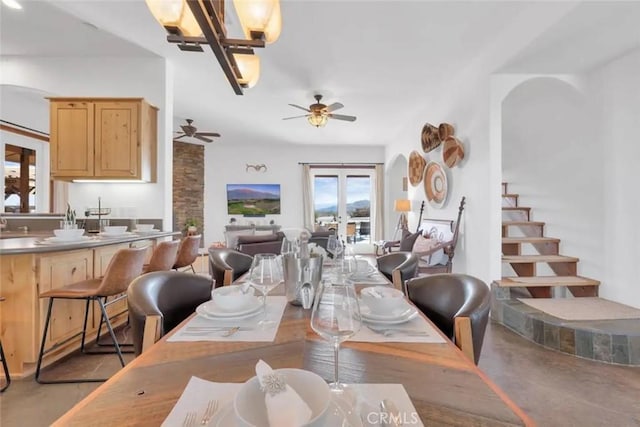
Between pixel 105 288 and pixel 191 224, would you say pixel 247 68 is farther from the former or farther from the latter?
pixel 191 224

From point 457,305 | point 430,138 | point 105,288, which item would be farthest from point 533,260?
point 105,288

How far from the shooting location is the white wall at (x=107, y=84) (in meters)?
3.46

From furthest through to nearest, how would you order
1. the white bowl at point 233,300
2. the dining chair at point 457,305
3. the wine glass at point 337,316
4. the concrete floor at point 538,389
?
the concrete floor at point 538,389
the white bowl at point 233,300
the dining chair at point 457,305
the wine glass at point 337,316

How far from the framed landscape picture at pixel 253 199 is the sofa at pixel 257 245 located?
3.66m

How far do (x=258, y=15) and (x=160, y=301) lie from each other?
151 cm

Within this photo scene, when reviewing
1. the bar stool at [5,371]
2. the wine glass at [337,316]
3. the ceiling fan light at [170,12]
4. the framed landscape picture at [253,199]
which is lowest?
the bar stool at [5,371]

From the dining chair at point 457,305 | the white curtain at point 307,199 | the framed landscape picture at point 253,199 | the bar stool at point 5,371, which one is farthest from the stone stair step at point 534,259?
the framed landscape picture at point 253,199

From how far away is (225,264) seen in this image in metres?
1.97

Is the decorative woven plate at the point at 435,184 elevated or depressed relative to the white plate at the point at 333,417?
elevated

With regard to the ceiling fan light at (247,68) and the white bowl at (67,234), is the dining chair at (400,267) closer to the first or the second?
the ceiling fan light at (247,68)

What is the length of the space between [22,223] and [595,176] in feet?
21.9

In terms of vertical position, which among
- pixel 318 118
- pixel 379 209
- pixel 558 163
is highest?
pixel 318 118

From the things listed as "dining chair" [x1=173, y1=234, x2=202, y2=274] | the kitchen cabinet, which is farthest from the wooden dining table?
the kitchen cabinet

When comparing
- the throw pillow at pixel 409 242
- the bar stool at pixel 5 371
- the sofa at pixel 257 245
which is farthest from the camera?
the throw pillow at pixel 409 242
